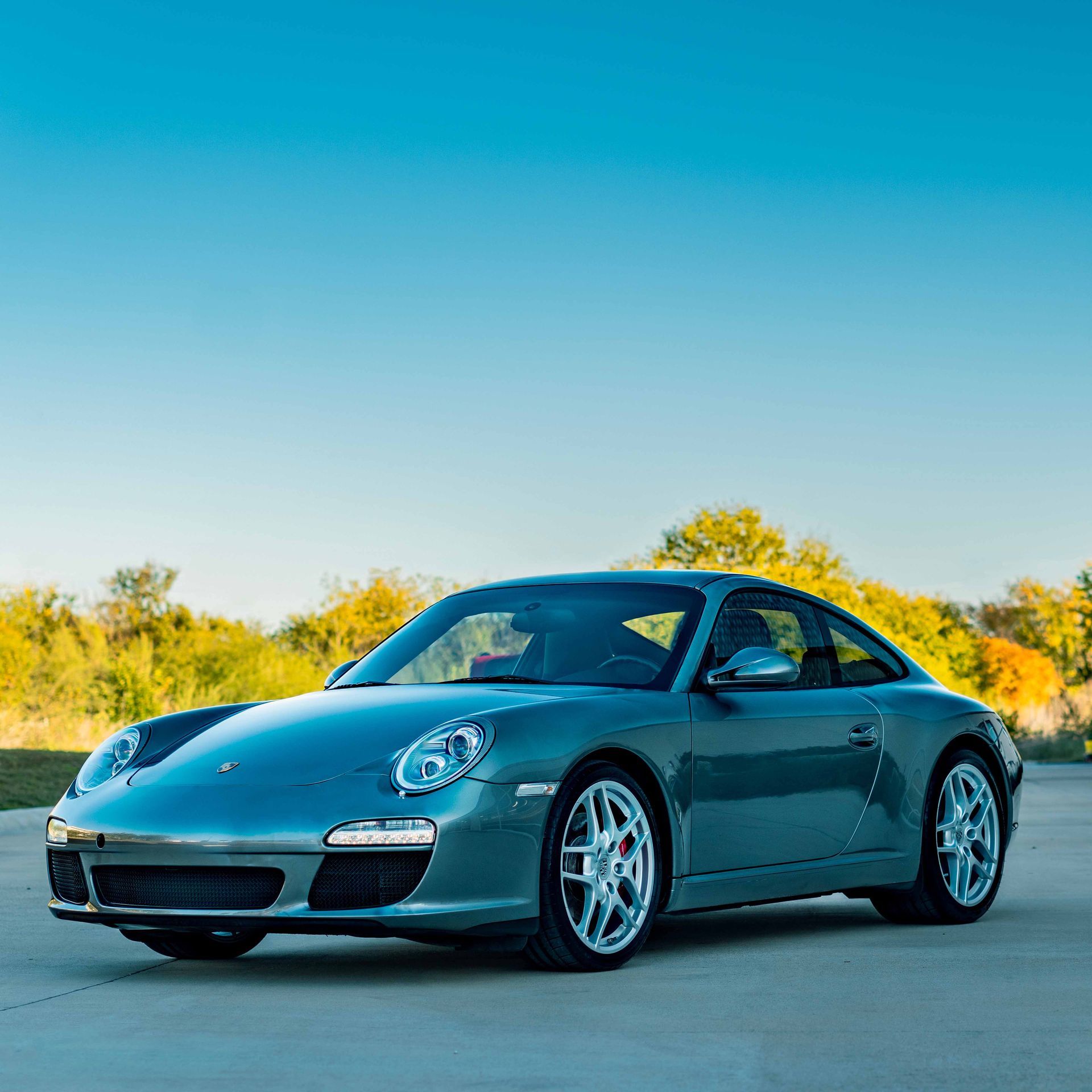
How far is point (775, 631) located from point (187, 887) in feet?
9.46

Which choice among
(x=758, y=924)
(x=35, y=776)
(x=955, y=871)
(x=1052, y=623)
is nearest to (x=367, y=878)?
(x=758, y=924)

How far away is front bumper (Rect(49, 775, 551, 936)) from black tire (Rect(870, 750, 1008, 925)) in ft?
8.33

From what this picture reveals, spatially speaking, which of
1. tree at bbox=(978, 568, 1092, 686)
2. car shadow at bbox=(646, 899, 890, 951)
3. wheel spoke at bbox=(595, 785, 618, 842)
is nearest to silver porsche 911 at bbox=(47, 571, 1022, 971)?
wheel spoke at bbox=(595, 785, 618, 842)

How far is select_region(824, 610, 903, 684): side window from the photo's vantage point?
8023 mm

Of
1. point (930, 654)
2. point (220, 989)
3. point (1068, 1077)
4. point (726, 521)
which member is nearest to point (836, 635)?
point (220, 989)

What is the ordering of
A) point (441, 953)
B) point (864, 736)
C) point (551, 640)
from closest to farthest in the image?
1. point (441, 953)
2. point (551, 640)
3. point (864, 736)

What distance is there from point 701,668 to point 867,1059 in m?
2.56

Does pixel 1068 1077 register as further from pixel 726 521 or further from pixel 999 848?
pixel 726 521

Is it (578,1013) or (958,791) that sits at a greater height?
(958,791)

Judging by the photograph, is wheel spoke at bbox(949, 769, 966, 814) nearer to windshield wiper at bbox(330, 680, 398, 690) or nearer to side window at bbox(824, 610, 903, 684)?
side window at bbox(824, 610, 903, 684)

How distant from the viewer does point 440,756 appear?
597 centimetres

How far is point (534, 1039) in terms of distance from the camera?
16.1 feet

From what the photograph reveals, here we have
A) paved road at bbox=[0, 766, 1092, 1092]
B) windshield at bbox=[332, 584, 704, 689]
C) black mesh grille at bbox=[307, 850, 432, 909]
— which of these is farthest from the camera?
windshield at bbox=[332, 584, 704, 689]

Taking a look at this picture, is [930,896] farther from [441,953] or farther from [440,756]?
[440,756]
